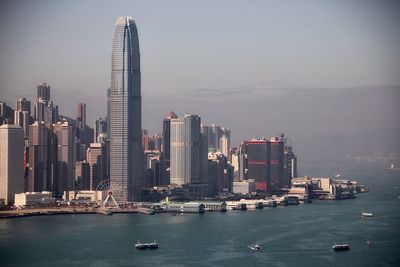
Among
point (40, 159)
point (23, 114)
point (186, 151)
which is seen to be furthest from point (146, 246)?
point (23, 114)

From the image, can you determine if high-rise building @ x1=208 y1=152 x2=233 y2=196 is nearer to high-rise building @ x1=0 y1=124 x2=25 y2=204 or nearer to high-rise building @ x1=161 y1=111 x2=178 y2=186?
high-rise building @ x1=161 y1=111 x2=178 y2=186

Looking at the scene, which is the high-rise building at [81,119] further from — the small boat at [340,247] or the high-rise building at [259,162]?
the small boat at [340,247]

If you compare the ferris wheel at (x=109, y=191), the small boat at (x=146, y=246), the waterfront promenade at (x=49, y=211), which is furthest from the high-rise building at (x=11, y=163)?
the small boat at (x=146, y=246)

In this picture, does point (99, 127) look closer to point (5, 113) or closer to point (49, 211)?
point (5, 113)

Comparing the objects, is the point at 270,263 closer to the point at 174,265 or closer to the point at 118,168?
the point at 174,265

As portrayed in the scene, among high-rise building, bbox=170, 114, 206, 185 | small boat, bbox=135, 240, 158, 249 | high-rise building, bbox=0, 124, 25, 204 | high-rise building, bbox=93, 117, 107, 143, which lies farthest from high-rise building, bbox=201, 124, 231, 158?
small boat, bbox=135, 240, 158, 249

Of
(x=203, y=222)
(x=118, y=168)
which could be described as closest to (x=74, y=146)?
(x=118, y=168)
